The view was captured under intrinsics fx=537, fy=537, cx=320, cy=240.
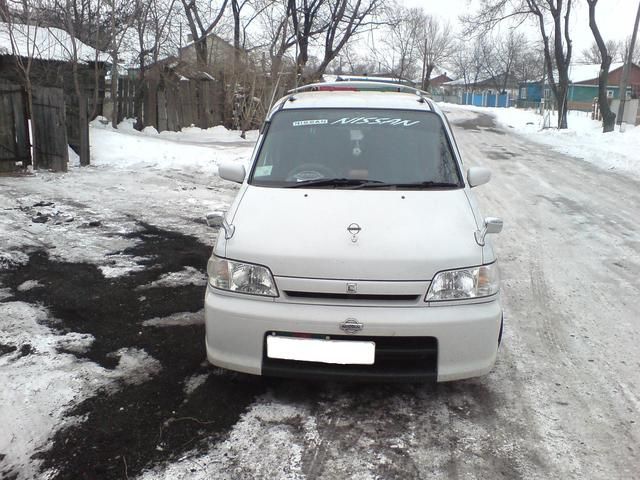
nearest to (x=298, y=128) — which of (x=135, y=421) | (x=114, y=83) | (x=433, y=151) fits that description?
(x=433, y=151)

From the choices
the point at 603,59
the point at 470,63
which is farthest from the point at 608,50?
the point at 603,59

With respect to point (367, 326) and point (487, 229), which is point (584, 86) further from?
point (367, 326)

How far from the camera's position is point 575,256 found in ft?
20.5

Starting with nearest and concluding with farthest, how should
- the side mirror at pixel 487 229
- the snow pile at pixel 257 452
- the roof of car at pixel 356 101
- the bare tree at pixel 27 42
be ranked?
the snow pile at pixel 257 452 → the side mirror at pixel 487 229 → the roof of car at pixel 356 101 → the bare tree at pixel 27 42

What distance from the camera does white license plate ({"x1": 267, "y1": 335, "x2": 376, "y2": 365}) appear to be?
9.57ft

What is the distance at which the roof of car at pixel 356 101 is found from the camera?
4.47 meters

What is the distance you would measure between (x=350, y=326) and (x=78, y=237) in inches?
191

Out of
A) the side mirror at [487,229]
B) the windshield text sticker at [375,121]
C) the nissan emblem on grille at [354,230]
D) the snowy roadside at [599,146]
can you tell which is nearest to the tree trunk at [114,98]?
the windshield text sticker at [375,121]

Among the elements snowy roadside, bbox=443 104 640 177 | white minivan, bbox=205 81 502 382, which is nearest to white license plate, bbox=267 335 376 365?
white minivan, bbox=205 81 502 382

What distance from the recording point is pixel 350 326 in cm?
290

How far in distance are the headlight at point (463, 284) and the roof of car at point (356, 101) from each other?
Result: 74.5 inches

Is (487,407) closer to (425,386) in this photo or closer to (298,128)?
(425,386)

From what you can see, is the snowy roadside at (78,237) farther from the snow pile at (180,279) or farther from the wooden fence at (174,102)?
the wooden fence at (174,102)

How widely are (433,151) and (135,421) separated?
2.77 meters
